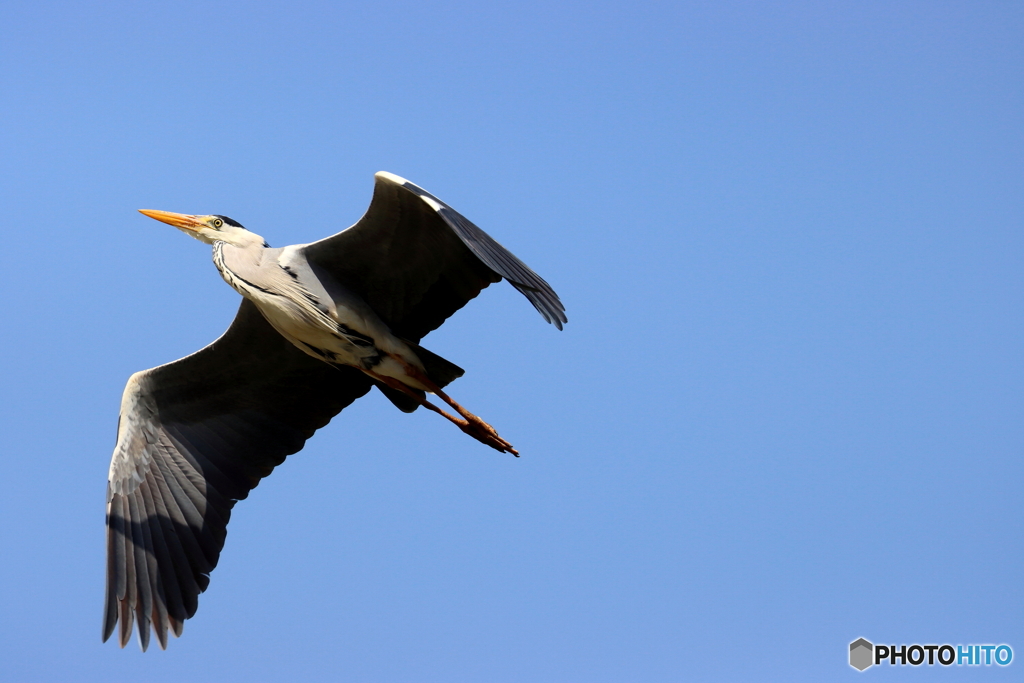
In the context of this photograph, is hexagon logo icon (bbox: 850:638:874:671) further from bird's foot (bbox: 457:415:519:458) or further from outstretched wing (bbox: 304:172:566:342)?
outstretched wing (bbox: 304:172:566:342)

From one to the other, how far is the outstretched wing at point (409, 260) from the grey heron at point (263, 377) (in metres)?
0.01

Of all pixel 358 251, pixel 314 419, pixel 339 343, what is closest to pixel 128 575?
Answer: pixel 314 419

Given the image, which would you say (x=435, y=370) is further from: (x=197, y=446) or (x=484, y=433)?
(x=197, y=446)

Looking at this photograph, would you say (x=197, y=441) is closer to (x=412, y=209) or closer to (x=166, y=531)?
(x=166, y=531)

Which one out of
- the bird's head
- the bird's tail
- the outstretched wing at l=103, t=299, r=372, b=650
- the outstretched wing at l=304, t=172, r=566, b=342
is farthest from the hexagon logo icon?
the bird's head

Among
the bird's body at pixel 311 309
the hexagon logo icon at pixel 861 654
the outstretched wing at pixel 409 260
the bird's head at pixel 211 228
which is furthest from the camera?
the hexagon logo icon at pixel 861 654

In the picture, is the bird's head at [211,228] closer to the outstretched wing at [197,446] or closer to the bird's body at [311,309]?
the bird's body at [311,309]

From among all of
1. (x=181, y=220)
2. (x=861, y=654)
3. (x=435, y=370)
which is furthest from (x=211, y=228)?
(x=861, y=654)

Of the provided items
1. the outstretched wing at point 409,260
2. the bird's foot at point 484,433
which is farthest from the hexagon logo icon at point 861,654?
the outstretched wing at point 409,260

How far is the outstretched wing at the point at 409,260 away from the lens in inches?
288

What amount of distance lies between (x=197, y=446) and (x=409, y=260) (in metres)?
2.70

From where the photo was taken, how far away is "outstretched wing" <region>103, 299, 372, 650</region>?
8469mm

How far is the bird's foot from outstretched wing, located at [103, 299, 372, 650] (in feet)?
3.50

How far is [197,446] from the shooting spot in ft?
29.3
